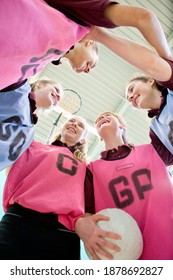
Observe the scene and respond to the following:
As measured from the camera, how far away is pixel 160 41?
157 cm

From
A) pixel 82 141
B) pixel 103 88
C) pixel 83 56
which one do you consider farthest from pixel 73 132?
pixel 103 88

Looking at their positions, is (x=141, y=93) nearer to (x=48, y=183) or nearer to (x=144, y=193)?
(x=144, y=193)

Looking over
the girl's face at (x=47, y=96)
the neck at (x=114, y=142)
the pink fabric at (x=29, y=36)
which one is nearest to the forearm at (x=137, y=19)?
the pink fabric at (x=29, y=36)

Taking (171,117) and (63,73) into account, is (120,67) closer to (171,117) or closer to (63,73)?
(63,73)

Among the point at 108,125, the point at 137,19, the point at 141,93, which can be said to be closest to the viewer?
the point at 137,19

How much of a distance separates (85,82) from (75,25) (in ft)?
11.8

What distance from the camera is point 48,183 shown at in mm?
1831

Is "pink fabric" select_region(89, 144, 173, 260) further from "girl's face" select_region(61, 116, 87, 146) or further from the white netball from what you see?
"girl's face" select_region(61, 116, 87, 146)

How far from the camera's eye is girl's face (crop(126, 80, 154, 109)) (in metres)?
2.07

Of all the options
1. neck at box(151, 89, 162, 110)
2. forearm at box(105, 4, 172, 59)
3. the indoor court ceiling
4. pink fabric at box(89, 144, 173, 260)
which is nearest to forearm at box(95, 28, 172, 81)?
forearm at box(105, 4, 172, 59)

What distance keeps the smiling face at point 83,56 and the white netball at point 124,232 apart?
33.1 inches

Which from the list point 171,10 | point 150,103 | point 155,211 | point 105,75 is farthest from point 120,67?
point 155,211

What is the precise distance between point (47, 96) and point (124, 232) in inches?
46.8

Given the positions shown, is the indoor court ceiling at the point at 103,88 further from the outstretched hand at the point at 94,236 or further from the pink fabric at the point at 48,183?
the outstretched hand at the point at 94,236
